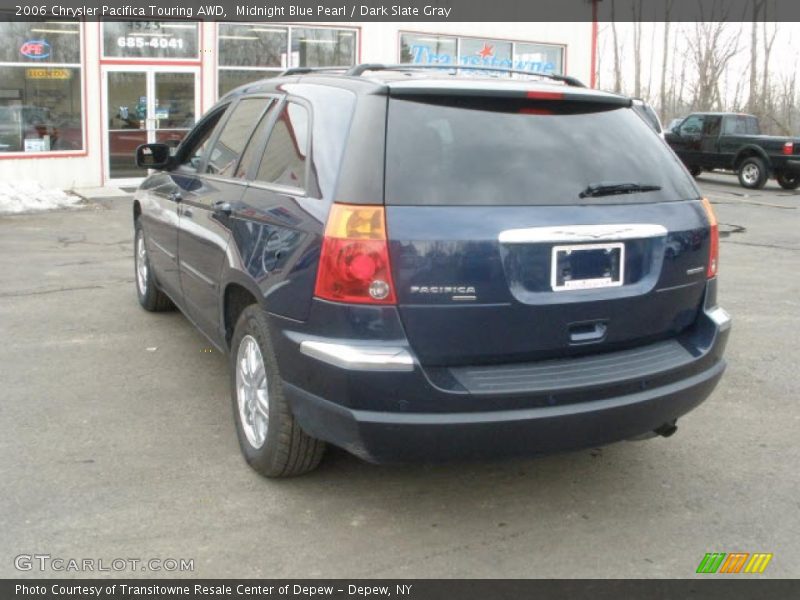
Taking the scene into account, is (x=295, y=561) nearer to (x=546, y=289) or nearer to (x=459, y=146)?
(x=546, y=289)

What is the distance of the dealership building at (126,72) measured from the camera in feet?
52.0

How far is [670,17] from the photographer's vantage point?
39.8 metres

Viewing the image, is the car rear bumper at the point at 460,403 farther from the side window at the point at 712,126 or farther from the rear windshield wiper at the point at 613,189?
the side window at the point at 712,126

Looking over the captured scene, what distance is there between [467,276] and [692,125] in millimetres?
20760

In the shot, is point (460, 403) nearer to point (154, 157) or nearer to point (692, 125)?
point (154, 157)

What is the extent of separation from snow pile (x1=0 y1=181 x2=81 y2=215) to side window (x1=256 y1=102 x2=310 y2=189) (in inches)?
434

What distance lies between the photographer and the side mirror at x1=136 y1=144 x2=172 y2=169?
584 centimetres

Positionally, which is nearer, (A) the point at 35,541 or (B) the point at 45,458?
(A) the point at 35,541

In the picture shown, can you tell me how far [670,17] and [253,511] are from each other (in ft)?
135

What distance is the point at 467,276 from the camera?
10.2 ft

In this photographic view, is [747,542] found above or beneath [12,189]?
beneath
